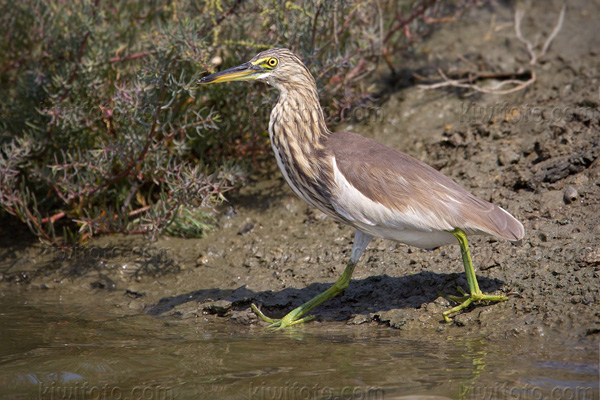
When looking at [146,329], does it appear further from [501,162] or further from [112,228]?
[501,162]

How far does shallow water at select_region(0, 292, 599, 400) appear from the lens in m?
3.84

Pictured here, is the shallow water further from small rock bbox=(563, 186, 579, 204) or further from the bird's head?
the bird's head

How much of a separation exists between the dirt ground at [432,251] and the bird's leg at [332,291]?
0.57 ft

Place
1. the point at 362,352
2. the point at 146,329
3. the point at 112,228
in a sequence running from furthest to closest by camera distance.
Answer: the point at 112,228
the point at 146,329
the point at 362,352

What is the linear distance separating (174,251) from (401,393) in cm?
335

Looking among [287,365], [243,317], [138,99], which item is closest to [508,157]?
[243,317]

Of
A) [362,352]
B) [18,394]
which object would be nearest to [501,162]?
[362,352]

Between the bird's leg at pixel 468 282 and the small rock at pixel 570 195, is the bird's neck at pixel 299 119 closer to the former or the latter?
the bird's leg at pixel 468 282

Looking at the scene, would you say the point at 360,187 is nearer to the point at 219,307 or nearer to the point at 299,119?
the point at 299,119

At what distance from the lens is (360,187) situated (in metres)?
4.88

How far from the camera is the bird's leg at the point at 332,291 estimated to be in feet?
16.9

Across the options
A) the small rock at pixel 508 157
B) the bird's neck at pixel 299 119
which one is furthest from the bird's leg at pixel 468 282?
the small rock at pixel 508 157

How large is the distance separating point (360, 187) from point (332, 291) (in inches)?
35.2

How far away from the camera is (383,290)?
17.8ft
